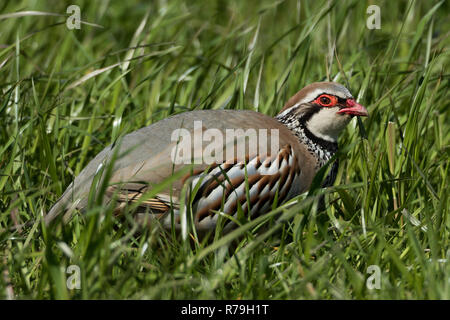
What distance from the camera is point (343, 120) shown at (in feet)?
14.1

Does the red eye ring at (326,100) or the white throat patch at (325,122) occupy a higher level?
the red eye ring at (326,100)

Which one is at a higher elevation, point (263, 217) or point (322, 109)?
point (322, 109)

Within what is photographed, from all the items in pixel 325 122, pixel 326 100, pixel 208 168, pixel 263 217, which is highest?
pixel 326 100

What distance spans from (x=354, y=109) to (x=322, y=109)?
20 cm

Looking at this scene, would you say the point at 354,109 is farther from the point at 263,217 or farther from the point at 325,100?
the point at 263,217

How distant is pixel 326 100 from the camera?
14.0 feet

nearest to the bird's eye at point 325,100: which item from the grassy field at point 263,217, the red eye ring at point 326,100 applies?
the red eye ring at point 326,100

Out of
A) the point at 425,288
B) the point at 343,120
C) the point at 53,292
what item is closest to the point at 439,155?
the point at 343,120

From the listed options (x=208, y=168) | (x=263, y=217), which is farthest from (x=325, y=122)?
(x=263, y=217)

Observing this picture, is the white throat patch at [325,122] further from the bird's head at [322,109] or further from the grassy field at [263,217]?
the grassy field at [263,217]

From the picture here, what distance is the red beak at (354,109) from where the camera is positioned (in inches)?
165

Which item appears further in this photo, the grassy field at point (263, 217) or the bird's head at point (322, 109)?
the bird's head at point (322, 109)
